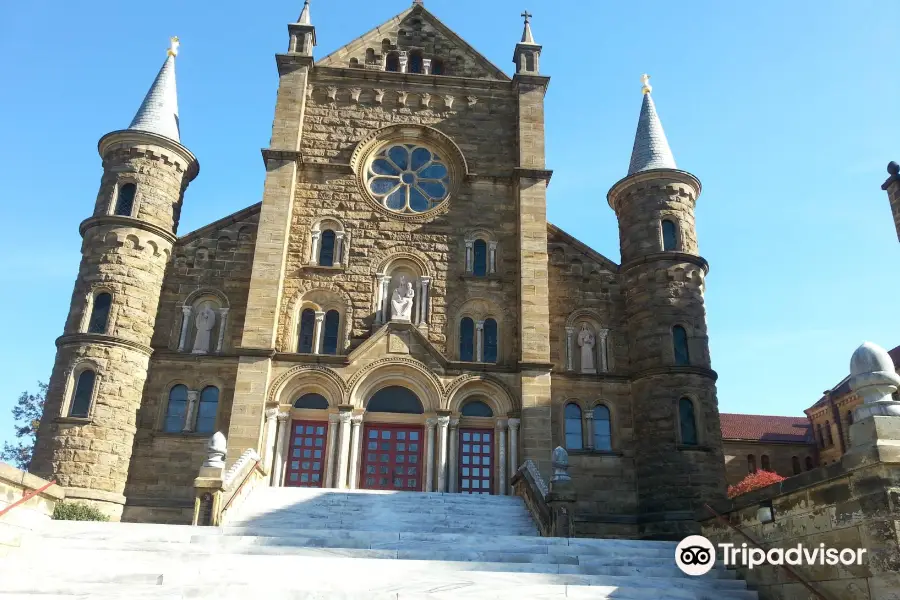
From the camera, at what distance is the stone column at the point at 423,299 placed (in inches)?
960

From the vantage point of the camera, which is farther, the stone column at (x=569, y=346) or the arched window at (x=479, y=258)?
the arched window at (x=479, y=258)

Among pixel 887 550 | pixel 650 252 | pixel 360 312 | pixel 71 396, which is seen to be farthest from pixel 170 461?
pixel 887 550

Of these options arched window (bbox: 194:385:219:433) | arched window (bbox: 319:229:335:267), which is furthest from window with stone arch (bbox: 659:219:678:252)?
arched window (bbox: 194:385:219:433)

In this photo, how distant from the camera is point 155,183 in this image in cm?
2467

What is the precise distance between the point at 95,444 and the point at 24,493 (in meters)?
9.15

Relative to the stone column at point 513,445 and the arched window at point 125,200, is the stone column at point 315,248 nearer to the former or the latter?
the arched window at point 125,200

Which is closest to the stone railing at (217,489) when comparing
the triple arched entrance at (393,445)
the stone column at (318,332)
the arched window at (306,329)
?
the triple arched entrance at (393,445)

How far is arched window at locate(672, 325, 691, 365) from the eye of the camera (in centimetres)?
2397

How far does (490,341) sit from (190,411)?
31.0 feet

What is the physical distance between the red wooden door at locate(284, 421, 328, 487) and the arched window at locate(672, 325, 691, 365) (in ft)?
36.5

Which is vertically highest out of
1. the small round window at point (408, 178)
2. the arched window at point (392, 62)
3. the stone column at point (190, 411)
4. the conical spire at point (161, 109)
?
the arched window at point (392, 62)

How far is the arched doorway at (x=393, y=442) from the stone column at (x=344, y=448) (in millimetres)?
662

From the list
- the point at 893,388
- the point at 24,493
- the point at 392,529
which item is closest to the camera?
the point at 893,388

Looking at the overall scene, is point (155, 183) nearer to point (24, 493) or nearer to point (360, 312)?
point (360, 312)
